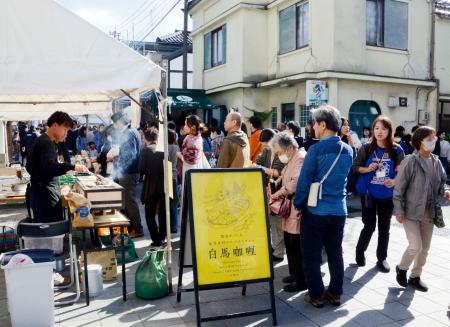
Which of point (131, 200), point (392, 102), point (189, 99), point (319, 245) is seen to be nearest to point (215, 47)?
point (189, 99)

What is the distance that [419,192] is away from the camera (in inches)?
186

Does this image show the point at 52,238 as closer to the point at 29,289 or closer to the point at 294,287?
the point at 29,289

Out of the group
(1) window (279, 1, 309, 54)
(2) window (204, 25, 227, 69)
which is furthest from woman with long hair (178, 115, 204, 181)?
(2) window (204, 25, 227, 69)

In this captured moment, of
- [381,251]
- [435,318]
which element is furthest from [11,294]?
[381,251]

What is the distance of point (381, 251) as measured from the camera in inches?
223

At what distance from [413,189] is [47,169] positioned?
13.4ft

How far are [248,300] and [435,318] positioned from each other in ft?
6.18

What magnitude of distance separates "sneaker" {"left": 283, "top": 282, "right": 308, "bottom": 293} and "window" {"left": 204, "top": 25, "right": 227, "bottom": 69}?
14.5 metres

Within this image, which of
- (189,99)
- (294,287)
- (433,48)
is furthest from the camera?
(189,99)

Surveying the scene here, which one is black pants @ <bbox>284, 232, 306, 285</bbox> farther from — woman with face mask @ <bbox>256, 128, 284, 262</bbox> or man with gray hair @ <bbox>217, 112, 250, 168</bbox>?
man with gray hair @ <bbox>217, 112, 250, 168</bbox>

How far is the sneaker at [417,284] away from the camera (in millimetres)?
4898

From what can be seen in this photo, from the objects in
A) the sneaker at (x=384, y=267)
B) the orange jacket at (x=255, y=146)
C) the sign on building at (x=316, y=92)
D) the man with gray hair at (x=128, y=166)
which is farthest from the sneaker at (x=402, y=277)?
the sign on building at (x=316, y=92)

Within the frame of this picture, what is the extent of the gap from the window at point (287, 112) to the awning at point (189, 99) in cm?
373

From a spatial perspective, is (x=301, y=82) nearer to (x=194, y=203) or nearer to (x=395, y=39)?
(x=395, y=39)
